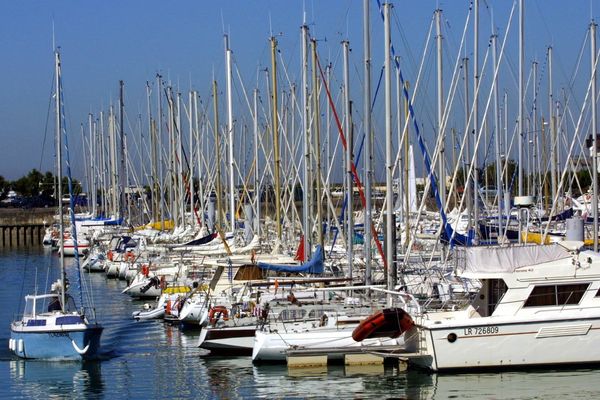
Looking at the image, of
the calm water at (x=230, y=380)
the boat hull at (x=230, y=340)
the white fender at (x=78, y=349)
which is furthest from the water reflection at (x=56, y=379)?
the boat hull at (x=230, y=340)

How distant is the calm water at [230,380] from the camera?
26656 mm

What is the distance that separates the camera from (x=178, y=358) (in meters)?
33.3

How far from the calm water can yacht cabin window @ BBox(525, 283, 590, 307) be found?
1638 millimetres

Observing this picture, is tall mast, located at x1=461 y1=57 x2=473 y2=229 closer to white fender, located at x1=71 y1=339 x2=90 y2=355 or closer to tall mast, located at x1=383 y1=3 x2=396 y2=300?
tall mast, located at x1=383 y1=3 x2=396 y2=300

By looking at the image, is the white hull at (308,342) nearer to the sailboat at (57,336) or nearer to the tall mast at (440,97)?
the sailboat at (57,336)

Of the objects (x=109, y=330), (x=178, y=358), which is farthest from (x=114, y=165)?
(x=178, y=358)

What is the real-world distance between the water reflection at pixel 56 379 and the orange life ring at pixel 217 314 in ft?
10.8

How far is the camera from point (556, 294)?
2775 centimetres

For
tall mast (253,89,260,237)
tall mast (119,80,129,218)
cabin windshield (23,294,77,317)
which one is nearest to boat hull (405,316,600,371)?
cabin windshield (23,294,77,317)

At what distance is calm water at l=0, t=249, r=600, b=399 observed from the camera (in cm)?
2666

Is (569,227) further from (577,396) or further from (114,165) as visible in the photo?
(114,165)

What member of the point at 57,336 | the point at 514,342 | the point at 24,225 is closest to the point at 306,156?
the point at 57,336

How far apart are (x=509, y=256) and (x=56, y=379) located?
465 inches

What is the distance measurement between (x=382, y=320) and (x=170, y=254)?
3268 centimetres
